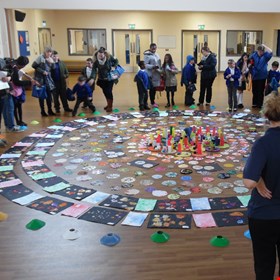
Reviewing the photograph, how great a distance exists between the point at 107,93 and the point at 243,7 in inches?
220

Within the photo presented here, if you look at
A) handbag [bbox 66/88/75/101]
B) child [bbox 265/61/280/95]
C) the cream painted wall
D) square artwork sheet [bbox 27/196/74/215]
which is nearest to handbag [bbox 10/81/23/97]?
handbag [bbox 66/88/75/101]

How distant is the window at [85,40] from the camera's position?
17.7m

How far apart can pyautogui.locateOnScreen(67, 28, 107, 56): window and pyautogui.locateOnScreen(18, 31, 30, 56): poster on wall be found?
440 cm

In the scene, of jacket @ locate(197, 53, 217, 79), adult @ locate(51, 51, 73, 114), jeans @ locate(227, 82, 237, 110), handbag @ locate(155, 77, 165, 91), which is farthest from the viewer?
handbag @ locate(155, 77, 165, 91)

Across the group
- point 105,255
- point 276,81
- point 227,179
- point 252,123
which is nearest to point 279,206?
point 105,255

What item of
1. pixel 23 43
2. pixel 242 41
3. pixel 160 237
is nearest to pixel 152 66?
pixel 160 237

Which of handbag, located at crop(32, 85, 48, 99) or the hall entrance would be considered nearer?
handbag, located at crop(32, 85, 48, 99)

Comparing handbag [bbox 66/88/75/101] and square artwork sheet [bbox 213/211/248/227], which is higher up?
handbag [bbox 66/88/75/101]

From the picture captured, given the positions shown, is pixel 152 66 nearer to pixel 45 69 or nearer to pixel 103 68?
pixel 103 68

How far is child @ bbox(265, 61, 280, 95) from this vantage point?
8031 mm

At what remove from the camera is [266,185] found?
195 cm

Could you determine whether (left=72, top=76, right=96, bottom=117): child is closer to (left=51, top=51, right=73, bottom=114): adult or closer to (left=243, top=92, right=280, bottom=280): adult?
(left=51, top=51, right=73, bottom=114): adult

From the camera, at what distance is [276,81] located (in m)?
8.07

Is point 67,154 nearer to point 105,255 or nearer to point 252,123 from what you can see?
point 105,255
